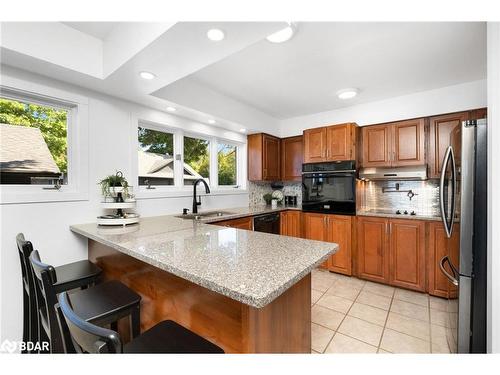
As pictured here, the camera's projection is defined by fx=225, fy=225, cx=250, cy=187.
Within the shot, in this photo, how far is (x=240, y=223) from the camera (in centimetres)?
284

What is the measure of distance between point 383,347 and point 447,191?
1294mm

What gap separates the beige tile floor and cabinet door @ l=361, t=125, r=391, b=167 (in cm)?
159

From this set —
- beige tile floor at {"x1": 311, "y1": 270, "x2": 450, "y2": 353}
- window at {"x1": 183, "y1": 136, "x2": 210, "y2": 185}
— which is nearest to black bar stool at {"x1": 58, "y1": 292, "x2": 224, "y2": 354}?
beige tile floor at {"x1": 311, "y1": 270, "x2": 450, "y2": 353}

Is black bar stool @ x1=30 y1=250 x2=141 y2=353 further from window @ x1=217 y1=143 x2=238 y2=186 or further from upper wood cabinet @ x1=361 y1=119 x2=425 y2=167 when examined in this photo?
upper wood cabinet @ x1=361 y1=119 x2=425 y2=167

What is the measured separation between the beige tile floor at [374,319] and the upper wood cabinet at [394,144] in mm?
1589

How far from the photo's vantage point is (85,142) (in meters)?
2.05

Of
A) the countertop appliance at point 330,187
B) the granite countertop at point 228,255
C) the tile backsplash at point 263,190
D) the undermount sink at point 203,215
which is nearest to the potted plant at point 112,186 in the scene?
the granite countertop at point 228,255

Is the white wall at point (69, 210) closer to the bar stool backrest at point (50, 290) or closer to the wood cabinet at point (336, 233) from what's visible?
the bar stool backrest at point (50, 290)

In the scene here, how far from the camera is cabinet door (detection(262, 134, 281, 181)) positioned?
3.71 m

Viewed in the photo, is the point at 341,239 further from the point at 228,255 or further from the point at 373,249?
the point at 228,255

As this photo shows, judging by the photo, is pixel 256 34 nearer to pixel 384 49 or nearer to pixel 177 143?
pixel 384 49

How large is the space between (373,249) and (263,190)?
204 centimetres

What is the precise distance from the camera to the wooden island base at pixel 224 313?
95 centimetres
